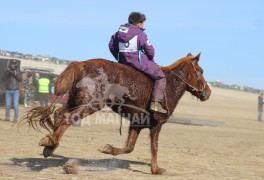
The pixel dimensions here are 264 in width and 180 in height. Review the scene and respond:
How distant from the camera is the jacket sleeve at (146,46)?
8.41 metres

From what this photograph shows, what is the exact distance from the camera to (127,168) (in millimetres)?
8969

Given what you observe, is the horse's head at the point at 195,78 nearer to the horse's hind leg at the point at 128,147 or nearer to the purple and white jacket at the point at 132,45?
the purple and white jacket at the point at 132,45

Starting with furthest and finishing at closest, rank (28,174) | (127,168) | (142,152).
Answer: (142,152), (127,168), (28,174)

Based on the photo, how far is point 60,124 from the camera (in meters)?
7.57

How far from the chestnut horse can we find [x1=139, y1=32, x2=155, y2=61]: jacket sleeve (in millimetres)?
374

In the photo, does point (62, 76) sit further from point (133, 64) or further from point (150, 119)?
point (150, 119)

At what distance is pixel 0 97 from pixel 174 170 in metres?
20.3

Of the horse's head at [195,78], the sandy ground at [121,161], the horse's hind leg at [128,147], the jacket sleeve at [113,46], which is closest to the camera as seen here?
the sandy ground at [121,161]

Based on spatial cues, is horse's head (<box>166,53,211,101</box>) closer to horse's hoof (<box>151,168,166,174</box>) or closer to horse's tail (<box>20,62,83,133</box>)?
horse's hoof (<box>151,168,166,174</box>)

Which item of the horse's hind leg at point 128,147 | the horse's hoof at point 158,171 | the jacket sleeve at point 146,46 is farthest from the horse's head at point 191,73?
the horse's hoof at point 158,171

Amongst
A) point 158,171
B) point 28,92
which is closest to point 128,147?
point 158,171

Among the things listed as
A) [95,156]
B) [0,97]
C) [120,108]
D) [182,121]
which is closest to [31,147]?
[95,156]

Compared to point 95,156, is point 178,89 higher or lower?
higher

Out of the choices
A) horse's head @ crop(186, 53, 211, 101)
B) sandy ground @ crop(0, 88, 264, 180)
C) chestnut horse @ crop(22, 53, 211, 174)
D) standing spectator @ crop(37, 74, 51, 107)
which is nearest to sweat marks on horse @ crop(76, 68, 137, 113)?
chestnut horse @ crop(22, 53, 211, 174)
